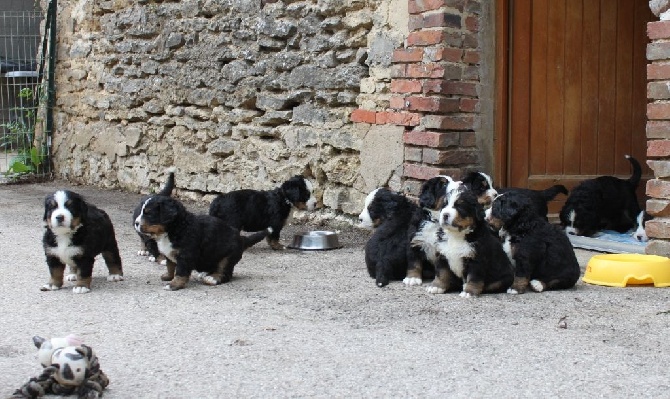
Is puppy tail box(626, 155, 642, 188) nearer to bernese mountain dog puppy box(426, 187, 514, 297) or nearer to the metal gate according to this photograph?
bernese mountain dog puppy box(426, 187, 514, 297)

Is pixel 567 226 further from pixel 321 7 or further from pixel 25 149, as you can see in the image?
pixel 25 149

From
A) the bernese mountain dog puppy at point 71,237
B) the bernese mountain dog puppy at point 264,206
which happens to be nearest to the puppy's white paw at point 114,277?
the bernese mountain dog puppy at point 71,237

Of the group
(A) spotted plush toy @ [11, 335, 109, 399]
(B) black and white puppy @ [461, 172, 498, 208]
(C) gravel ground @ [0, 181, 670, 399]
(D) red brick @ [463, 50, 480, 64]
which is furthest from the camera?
(D) red brick @ [463, 50, 480, 64]

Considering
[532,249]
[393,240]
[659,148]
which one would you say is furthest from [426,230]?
[659,148]

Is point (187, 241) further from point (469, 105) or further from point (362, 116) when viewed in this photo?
point (469, 105)

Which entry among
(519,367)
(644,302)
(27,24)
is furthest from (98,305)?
(27,24)

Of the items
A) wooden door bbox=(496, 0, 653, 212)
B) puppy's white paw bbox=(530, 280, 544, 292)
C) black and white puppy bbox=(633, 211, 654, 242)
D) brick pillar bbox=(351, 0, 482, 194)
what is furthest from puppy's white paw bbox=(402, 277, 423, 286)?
black and white puppy bbox=(633, 211, 654, 242)

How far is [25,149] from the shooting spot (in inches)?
501

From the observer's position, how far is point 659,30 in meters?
5.67

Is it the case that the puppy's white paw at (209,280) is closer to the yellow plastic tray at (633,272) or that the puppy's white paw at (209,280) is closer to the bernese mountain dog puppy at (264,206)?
the bernese mountain dog puppy at (264,206)

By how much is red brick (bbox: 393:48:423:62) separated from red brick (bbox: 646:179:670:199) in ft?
6.93

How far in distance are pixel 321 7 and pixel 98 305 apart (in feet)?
12.7

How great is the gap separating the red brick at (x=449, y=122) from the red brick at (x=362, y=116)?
1.99ft

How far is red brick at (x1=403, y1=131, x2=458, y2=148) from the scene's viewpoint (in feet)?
22.4
